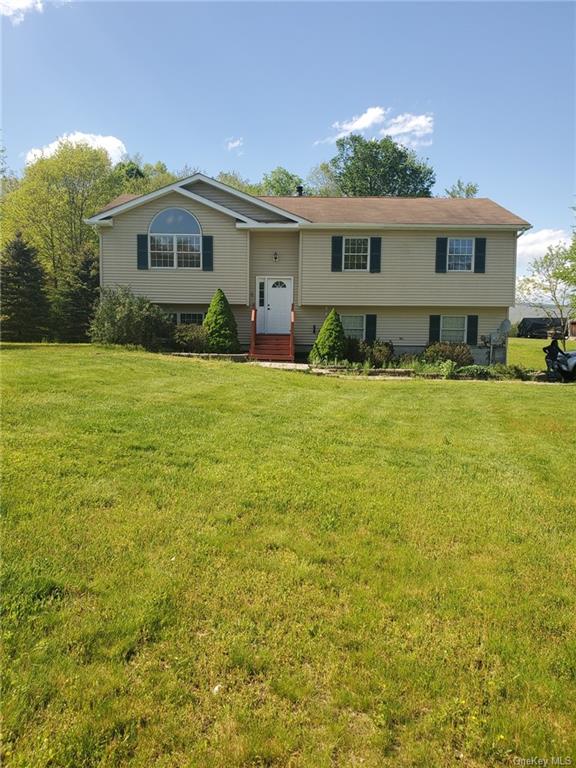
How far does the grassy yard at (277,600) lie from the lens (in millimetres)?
1979

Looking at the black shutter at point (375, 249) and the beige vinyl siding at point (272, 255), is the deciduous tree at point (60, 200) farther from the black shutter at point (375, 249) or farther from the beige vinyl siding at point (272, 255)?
the black shutter at point (375, 249)

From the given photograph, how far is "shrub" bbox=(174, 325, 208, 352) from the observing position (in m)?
16.0

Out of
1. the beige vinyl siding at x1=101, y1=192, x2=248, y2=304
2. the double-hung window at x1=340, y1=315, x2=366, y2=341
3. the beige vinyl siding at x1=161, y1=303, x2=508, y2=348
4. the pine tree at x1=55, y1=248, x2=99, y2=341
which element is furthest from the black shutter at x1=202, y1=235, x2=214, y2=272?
the pine tree at x1=55, y1=248, x2=99, y2=341

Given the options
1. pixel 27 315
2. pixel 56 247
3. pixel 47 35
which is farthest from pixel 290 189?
pixel 47 35

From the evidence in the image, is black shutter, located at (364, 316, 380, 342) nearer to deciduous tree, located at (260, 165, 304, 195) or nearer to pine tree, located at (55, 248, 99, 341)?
pine tree, located at (55, 248, 99, 341)

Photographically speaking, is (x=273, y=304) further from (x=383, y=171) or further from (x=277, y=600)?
(x=383, y=171)

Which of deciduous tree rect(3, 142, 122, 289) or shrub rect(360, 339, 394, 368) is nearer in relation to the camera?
shrub rect(360, 339, 394, 368)

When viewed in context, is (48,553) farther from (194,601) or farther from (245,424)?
(245,424)

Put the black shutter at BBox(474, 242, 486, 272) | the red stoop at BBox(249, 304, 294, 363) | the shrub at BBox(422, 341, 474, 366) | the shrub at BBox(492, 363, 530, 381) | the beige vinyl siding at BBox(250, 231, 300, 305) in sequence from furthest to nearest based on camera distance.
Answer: the beige vinyl siding at BBox(250, 231, 300, 305), the black shutter at BBox(474, 242, 486, 272), the shrub at BBox(422, 341, 474, 366), the red stoop at BBox(249, 304, 294, 363), the shrub at BBox(492, 363, 530, 381)

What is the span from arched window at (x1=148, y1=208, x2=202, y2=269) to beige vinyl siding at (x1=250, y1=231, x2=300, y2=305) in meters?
2.01

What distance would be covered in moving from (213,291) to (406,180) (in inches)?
1178

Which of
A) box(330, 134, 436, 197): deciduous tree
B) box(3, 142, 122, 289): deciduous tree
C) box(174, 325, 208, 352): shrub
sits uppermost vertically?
box(330, 134, 436, 197): deciduous tree

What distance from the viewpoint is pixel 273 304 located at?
18.5m

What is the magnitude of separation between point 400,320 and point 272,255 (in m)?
5.33
